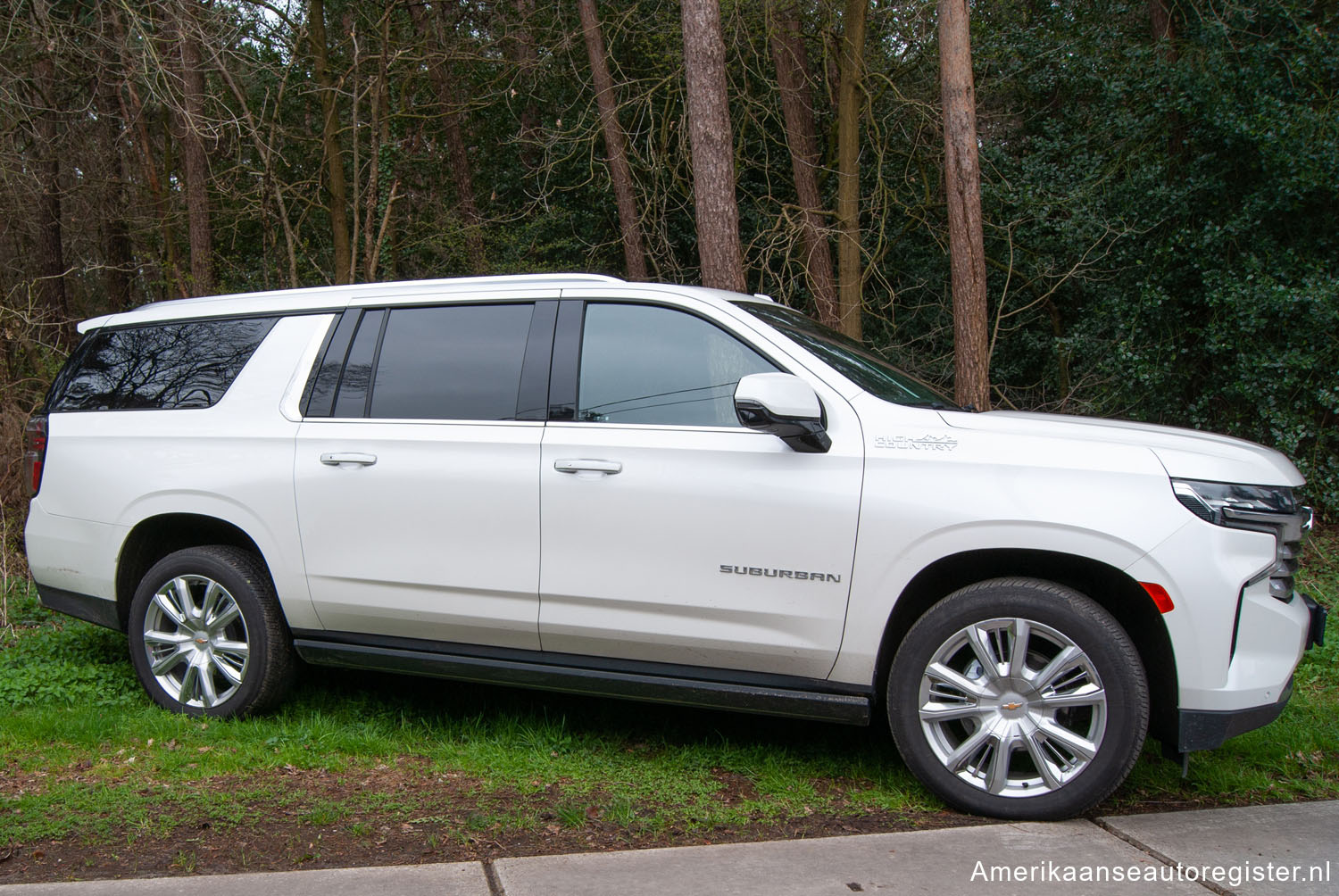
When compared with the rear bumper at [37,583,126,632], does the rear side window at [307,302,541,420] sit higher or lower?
higher

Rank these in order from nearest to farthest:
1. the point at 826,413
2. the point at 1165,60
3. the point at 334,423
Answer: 1. the point at 826,413
2. the point at 334,423
3. the point at 1165,60

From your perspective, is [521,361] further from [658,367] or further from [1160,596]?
[1160,596]

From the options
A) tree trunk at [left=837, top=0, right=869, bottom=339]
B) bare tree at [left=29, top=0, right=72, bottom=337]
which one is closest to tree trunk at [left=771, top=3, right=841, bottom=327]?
tree trunk at [left=837, top=0, right=869, bottom=339]

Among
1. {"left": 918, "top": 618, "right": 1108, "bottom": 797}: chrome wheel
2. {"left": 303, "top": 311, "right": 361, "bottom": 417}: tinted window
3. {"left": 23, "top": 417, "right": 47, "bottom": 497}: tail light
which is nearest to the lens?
{"left": 918, "top": 618, "right": 1108, "bottom": 797}: chrome wheel

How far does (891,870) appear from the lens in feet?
10.7

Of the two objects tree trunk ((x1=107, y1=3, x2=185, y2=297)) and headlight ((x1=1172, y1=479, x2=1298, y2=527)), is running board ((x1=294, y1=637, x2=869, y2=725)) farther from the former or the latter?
tree trunk ((x1=107, y1=3, x2=185, y2=297))

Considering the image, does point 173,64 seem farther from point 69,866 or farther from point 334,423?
point 69,866

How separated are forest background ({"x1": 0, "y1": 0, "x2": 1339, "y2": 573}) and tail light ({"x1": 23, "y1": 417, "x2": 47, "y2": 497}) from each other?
180cm

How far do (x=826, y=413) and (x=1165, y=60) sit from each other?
29.9ft

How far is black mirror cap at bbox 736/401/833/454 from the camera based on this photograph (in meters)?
3.68

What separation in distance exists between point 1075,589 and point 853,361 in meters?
1.27

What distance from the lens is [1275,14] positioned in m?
9.66

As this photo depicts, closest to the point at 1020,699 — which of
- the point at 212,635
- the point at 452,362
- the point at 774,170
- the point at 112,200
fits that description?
the point at 452,362

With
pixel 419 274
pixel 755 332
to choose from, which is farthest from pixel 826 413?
pixel 419 274
